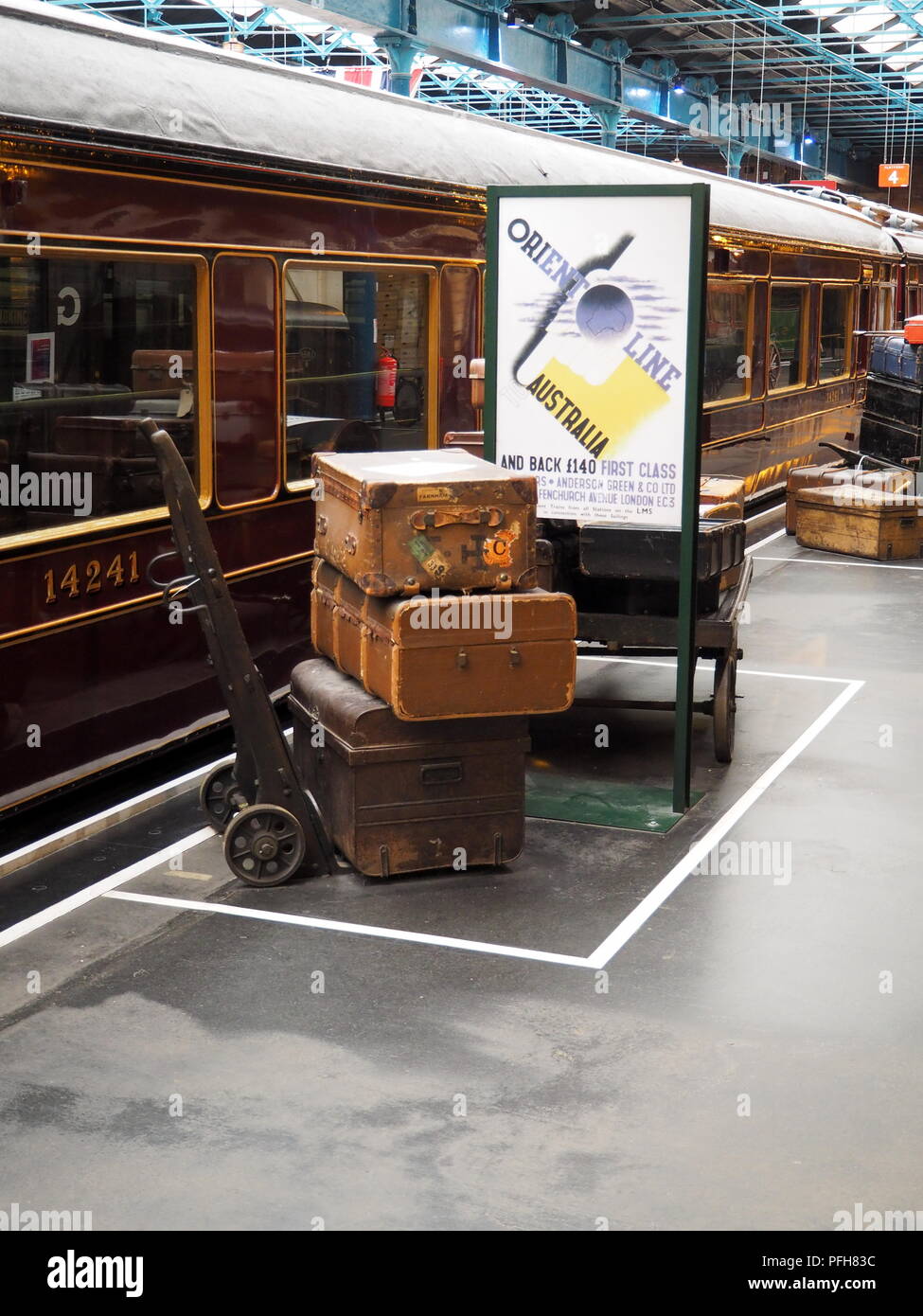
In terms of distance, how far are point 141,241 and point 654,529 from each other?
8.55ft

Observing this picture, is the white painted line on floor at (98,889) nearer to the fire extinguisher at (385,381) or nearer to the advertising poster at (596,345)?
the advertising poster at (596,345)

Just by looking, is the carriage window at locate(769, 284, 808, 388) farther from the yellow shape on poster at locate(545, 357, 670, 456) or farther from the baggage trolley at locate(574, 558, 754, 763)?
the yellow shape on poster at locate(545, 357, 670, 456)

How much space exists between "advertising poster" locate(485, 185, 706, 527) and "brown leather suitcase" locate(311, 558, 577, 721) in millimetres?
1100

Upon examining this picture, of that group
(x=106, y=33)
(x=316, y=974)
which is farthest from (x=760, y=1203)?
(x=106, y=33)

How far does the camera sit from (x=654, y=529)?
24.0 feet

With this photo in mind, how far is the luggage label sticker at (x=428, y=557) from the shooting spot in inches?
231

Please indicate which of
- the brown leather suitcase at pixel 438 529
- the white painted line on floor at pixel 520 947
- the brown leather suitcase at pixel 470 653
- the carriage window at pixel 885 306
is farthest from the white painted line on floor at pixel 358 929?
the carriage window at pixel 885 306

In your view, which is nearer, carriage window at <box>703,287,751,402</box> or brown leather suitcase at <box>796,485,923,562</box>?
brown leather suitcase at <box>796,485,923,562</box>

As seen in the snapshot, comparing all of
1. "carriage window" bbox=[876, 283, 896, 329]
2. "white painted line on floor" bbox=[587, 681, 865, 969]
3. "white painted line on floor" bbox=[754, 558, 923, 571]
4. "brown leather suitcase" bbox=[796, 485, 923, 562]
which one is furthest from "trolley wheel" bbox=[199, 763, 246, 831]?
"carriage window" bbox=[876, 283, 896, 329]

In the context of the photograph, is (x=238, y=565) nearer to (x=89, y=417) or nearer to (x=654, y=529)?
(x=89, y=417)

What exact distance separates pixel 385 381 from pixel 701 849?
3.63 metres

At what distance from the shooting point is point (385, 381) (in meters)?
8.91

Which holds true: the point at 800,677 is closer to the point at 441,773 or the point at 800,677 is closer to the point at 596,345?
the point at 596,345

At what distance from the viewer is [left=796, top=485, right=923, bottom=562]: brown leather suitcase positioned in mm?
13875
